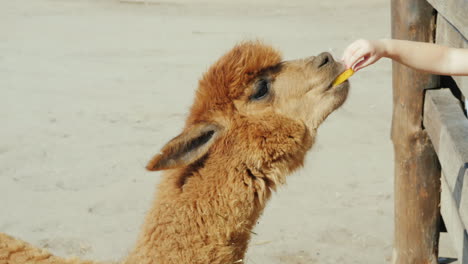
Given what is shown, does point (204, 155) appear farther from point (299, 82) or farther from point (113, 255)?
point (113, 255)

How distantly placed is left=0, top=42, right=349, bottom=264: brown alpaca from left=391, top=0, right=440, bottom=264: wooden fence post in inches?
38.3

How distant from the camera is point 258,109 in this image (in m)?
3.30

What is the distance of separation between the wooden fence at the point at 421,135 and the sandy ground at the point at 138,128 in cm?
76

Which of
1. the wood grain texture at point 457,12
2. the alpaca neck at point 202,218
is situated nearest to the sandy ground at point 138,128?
the alpaca neck at point 202,218

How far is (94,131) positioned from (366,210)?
330cm

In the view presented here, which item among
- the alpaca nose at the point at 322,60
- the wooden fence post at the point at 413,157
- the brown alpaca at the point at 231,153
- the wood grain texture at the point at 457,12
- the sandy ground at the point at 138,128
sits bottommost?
the sandy ground at the point at 138,128

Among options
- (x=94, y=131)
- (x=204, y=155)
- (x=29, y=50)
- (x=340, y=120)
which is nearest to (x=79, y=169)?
(x=94, y=131)

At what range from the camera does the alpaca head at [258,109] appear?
3.06 meters

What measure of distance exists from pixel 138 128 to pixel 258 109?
191 inches

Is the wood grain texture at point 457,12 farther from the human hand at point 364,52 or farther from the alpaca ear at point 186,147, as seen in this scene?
the alpaca ear at point 186,147

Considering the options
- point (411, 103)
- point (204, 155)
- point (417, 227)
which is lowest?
point (417, 227)

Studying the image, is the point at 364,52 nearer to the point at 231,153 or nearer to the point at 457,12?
the point at 457,12

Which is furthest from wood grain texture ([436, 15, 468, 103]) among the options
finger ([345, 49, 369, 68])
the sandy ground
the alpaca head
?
the sandy ground

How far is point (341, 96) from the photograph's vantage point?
3471mm
